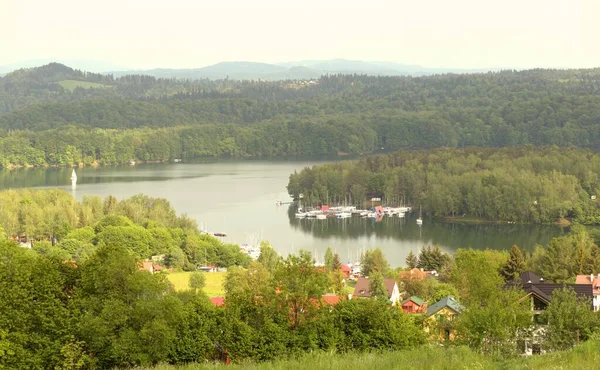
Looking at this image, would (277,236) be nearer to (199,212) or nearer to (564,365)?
(199,212)

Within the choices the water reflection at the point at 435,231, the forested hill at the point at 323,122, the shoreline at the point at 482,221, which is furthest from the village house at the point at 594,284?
the forested hill at the point at 323,122

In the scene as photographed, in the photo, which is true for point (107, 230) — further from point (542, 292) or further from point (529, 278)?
point (542, 292)

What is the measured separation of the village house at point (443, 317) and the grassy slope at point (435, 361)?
235cm

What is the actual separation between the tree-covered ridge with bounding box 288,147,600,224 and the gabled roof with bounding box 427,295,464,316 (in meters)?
19.5

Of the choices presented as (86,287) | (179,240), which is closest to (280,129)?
(179,240)

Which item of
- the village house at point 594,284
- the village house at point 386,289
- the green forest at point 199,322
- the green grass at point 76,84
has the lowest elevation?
the village house at point 386,289

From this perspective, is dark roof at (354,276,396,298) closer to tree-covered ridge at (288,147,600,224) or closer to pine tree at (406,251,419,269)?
pine tree at (406,251,419,269)

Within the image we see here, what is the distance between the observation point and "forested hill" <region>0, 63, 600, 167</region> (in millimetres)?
61188

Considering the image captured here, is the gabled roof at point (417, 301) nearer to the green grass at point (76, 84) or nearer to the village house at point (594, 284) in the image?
the village house at point (594, 284)

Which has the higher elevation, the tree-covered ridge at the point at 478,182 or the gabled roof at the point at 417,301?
the tree-covered ridge at the point at 478,182

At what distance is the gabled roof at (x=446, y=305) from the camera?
12.4 metres

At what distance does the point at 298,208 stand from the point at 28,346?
2703 centimetres

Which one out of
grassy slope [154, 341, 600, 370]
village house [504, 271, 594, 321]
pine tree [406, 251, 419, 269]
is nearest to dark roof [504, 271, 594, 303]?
village house [504, 271, 594, 321]

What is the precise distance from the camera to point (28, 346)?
914cm
